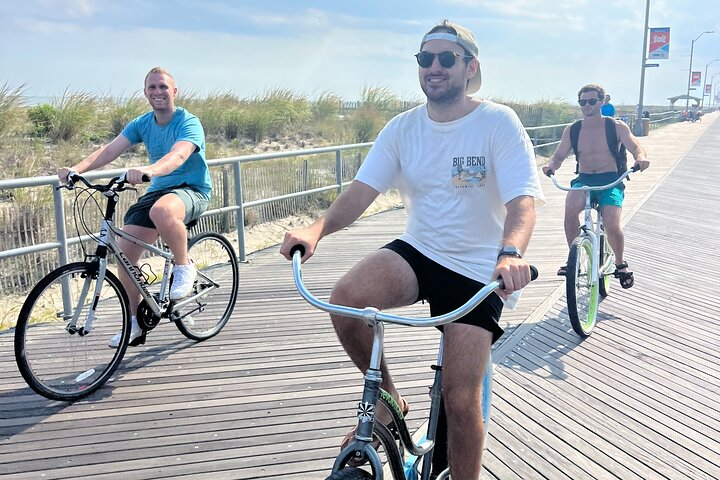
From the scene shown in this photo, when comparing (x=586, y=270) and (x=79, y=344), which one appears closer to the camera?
(x=79, y=344)

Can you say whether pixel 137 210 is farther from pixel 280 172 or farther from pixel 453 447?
pixel 280 172

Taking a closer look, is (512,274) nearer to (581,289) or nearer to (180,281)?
(180,281)

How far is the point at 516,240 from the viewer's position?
2.25m

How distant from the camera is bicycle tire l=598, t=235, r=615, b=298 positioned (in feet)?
17.6

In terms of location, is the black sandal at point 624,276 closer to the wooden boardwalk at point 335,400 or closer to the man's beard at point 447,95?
the wooden boardwalk at point 335,400

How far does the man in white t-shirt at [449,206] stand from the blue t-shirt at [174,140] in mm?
1881

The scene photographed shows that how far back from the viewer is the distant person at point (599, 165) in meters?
5.44

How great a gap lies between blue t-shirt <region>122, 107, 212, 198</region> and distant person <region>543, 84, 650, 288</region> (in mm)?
2747

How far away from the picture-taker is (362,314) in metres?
1.83

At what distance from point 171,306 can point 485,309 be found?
8.38 ft

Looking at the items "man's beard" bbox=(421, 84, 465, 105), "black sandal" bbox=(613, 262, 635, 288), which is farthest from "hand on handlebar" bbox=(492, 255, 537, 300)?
"black sandal" bbox=(613, 262, 635, 288)

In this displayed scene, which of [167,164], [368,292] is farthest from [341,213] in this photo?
[167,164]

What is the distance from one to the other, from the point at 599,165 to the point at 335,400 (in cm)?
318

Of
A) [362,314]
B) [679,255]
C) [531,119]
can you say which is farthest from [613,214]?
[531,119]
